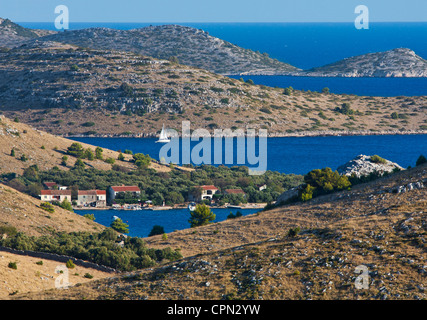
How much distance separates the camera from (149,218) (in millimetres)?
99938

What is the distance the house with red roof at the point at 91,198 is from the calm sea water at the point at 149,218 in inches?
118

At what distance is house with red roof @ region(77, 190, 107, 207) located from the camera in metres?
107

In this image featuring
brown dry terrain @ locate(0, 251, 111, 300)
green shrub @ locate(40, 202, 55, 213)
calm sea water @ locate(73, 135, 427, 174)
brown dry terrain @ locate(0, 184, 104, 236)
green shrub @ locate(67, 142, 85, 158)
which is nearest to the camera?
brown dry terrain @ locate(0, 251, 111, 300)

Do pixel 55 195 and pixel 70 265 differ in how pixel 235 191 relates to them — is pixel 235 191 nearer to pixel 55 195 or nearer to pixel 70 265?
pixel 55 195

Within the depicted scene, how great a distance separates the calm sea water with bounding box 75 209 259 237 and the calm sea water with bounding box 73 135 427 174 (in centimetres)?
4543

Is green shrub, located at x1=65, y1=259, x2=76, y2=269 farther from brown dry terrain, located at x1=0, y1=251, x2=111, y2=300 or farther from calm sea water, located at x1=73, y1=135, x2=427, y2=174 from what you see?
calm sea water, located at x1=73, y1=135, x2=427, y2=174

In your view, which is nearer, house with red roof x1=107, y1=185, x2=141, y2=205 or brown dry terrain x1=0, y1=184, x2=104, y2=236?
brown dry terrain x1=0, y1=184, x2=104, y2=236

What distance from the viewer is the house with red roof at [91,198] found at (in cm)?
10712

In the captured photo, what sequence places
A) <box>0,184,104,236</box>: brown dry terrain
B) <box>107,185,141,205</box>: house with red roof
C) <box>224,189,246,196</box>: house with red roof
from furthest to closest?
<box>224,189,246,196</box>: house with red roof < <box>107,185,141,205</box>: house with red roof < <box>0,184,104,236</box>: brown dry terrain

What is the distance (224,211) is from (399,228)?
215 ft

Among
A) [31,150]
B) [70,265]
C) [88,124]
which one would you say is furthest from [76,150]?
[70,265]

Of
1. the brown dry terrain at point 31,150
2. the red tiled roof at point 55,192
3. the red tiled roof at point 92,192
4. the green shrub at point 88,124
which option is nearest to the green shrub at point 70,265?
the red tiled roof at point 55,192

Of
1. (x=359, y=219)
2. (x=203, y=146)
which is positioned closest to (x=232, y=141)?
(x=203, y=146)

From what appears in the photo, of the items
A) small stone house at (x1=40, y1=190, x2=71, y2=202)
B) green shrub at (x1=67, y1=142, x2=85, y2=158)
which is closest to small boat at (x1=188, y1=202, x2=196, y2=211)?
small stone house at (x1=40, y1=190, x2=71, y2=202)
